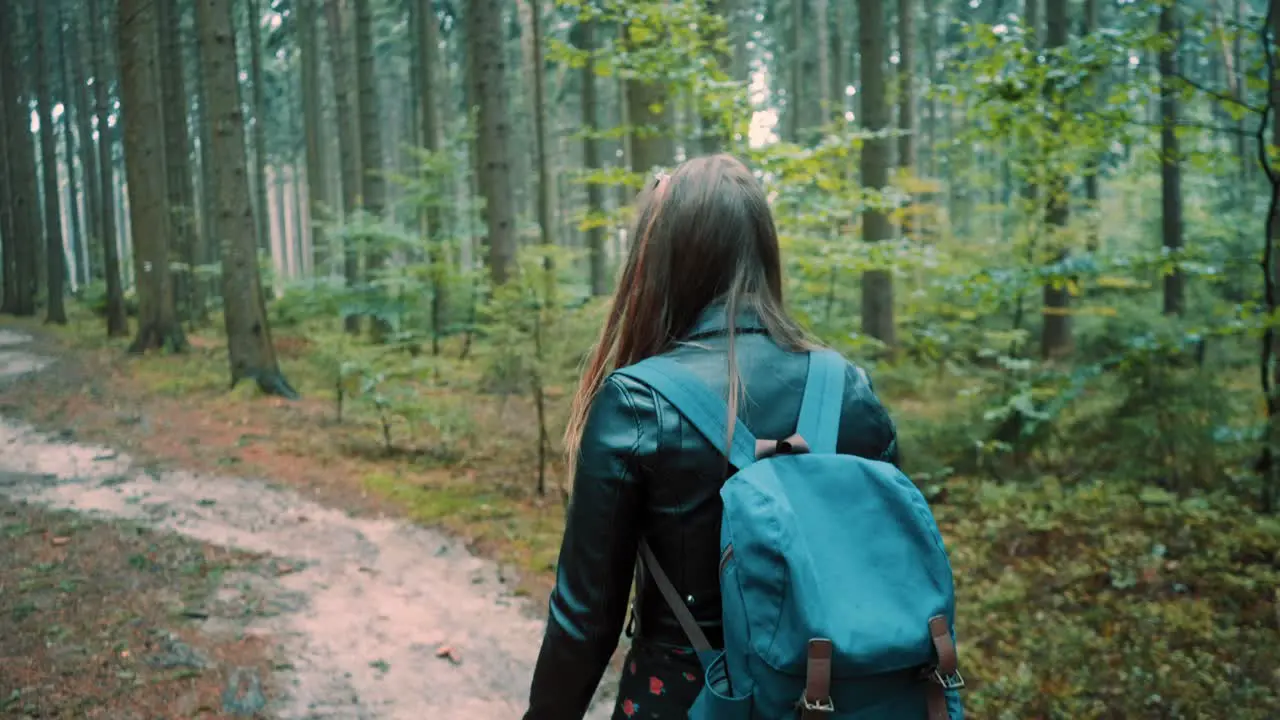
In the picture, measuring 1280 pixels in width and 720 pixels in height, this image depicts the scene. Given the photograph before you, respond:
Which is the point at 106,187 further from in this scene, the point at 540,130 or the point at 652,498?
the point at 652,498

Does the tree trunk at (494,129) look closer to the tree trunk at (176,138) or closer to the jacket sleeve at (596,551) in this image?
the tree trunk at (176,138)

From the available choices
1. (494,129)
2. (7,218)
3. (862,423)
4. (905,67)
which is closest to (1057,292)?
(905,67)

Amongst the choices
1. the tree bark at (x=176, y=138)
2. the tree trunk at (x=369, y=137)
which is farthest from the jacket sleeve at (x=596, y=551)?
the tree bark at (x=176, y=138)

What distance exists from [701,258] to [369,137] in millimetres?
18027

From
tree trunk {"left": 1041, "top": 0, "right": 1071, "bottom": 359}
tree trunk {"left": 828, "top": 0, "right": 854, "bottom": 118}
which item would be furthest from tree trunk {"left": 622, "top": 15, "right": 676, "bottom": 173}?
tree trunk {"left": 828, "top": 0, "right": 854, "bottom": 118}

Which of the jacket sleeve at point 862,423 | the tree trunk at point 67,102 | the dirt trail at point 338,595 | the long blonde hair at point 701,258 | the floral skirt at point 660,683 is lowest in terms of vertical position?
the dirt trail at point 338,595

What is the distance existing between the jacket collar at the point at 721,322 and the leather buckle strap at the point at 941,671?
63 centimetres

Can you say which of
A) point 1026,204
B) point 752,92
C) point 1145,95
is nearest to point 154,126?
point 752,92

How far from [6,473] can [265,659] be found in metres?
4.69

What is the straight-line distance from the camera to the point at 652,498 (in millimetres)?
1820

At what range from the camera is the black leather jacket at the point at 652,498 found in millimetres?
1773

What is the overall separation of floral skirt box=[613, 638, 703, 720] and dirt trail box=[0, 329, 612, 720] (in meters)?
3.10

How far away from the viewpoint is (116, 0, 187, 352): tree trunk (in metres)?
Result: 15.2

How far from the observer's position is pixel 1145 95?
7.05m
